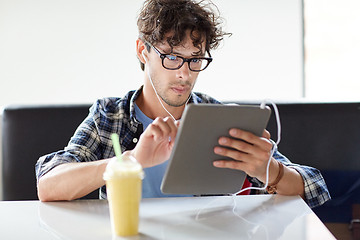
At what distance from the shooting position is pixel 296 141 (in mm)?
1936

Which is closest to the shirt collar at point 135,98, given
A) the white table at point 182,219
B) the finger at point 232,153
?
the white table at point 182,219

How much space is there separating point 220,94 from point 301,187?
1527mm

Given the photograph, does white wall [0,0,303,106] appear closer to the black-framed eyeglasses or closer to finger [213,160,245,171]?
the black-framed eyeglasses

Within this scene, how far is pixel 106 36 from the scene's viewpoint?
282 centimetres

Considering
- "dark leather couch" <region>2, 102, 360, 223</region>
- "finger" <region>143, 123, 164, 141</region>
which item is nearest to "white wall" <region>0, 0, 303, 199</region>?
"dark leather couch" <region>2, 102, 360, 223</region>

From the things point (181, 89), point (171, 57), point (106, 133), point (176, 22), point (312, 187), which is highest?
point (176, 22)

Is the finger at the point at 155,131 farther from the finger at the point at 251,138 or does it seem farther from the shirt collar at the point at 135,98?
the shirt collar at the point at 135,98

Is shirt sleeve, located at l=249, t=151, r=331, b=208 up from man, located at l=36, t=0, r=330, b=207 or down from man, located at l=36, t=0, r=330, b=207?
down

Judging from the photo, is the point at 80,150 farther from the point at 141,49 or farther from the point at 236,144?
the point at 236,144

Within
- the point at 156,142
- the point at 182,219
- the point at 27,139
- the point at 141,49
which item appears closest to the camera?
the point at 182,219

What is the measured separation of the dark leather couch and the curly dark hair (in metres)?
0.46

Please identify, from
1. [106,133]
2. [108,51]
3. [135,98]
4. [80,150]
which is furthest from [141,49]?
[108,51]

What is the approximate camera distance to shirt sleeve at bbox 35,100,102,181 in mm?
1390

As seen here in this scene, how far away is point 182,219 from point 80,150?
54cm
